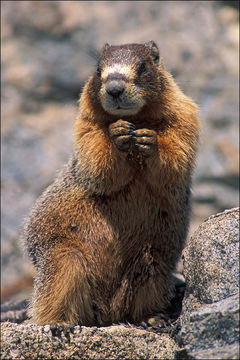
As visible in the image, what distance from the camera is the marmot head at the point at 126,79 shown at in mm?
4066

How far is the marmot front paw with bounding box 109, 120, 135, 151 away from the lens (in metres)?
4.04

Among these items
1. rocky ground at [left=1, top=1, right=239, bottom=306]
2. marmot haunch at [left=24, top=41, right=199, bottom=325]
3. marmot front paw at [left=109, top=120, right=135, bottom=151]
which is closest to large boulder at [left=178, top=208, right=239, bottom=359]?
marmot haunch at [left=24, top=41, right=199, bottom=325]

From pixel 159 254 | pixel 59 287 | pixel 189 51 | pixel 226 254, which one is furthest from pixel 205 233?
pixel 189 51

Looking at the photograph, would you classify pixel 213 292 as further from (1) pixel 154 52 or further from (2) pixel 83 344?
(1) pixel 154 52

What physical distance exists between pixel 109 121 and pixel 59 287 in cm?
131

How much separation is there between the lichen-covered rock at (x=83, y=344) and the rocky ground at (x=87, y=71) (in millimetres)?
3960

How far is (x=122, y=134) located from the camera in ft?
13.3

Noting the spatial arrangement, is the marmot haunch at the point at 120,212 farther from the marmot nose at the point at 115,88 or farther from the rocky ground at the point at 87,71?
the rocky ground at the point at 87,71

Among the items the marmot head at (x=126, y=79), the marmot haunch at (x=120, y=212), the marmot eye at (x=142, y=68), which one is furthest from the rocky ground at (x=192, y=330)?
the marmot eye at (x=142, y=68)

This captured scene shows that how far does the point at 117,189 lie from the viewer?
420 cm

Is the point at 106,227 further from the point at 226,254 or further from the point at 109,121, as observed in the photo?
the point at 226,254

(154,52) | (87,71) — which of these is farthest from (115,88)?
(87,71)

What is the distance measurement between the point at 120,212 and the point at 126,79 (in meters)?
0.98

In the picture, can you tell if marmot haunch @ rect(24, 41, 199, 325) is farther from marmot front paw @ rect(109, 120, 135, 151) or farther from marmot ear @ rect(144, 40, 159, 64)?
marmot ear @ rect(144, 40, 159, 64)
